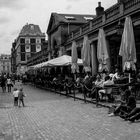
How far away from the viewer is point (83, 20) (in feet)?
162

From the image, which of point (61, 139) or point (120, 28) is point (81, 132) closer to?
point (61, 139)

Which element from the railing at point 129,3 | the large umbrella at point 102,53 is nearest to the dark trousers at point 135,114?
the large umbrella at point 102,53

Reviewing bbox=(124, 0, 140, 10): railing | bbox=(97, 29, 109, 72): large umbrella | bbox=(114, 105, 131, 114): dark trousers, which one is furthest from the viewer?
bbox=(124, 0, 140, 10): railing

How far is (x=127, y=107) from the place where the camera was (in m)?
10.5

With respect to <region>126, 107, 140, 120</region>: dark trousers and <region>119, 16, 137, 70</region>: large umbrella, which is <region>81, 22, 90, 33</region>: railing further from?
<region>126, 107, 140, 120</region>: dark trousers

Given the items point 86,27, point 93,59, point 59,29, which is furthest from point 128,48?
point 59,29

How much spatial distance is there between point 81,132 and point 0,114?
217 inches

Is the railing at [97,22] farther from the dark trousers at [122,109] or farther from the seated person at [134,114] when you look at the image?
the seated person at [134,114]

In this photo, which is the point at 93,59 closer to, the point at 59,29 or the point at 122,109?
the point at 59,29

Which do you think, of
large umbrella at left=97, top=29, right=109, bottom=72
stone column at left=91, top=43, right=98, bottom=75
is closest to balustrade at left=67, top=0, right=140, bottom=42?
stone column at left=91, top=43, right=98, bottom=75

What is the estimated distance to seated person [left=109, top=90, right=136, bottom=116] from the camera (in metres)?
10.4

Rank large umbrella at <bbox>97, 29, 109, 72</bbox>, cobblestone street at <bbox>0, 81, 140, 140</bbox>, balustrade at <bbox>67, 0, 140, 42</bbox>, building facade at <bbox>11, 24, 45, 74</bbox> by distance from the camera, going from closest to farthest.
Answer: cobblestone street at <bbox>0, 81, 140, 140</bbox>, large umbrella at <bbox>97, 29, 109, 72</bbox>, balustrade at <bbox>67, 0, 140, 42</bbox>, building facade at <bbox>11, 24, 45, 74</bbox>

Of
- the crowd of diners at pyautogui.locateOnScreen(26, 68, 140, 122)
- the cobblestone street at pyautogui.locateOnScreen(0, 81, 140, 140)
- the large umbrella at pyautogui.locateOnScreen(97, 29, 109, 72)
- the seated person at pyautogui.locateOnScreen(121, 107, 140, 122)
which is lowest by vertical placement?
the cobblestone street at pyautogui.locateOnScreen(0, 81, 140, 140)

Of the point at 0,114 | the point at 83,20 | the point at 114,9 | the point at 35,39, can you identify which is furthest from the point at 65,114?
the point at 35,39
